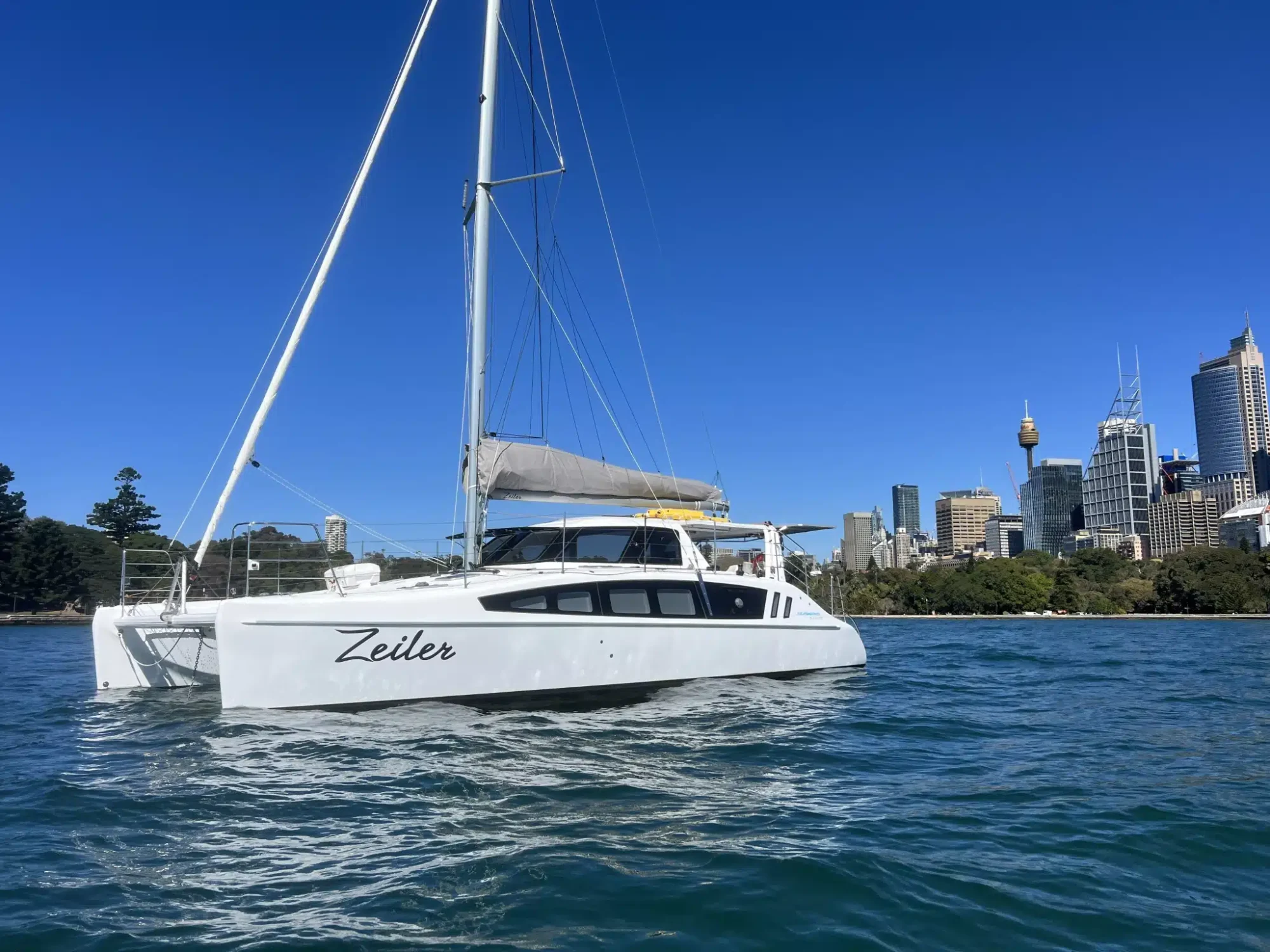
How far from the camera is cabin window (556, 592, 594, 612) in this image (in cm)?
1063

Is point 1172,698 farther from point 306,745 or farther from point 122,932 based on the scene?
point 122,932

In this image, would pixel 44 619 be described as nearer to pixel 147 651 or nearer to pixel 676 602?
pixel 147 651

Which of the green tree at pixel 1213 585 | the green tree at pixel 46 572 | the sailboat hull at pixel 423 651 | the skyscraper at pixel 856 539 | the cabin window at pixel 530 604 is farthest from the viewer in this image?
the skyscraper at pixel 856 539

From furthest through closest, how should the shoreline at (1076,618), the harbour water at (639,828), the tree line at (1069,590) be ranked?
the tree line at (1069,590)
the shoreline at (1076,618)
the harbour water at (639,828)

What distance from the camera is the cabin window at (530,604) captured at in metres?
10.2

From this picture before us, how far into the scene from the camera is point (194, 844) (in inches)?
205

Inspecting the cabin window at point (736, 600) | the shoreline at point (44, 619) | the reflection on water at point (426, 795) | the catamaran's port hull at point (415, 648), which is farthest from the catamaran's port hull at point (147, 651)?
the shoreline at point (44, 619)

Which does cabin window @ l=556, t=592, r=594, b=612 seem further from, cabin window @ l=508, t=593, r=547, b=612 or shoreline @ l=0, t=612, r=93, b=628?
shoreline @ l=0, t=612, r=93, b=628

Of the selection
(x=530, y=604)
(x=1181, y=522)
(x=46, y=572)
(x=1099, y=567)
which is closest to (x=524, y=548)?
(x=530, y=604)

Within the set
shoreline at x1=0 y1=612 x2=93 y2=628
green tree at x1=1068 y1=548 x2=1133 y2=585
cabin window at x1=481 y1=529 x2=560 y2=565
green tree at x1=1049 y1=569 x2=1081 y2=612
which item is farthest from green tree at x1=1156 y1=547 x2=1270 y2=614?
shoreline at x1=0 y1=612 x2=93 y2=628

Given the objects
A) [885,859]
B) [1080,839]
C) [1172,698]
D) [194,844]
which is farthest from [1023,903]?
[1172,698]

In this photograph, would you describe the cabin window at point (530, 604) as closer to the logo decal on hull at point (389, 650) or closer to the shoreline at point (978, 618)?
the logo decal on hull at point (389, 650)

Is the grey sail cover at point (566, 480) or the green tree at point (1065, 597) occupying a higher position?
the grey sail cover at point (566, 480)

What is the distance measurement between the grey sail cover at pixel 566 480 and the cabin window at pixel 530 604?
2293mm
